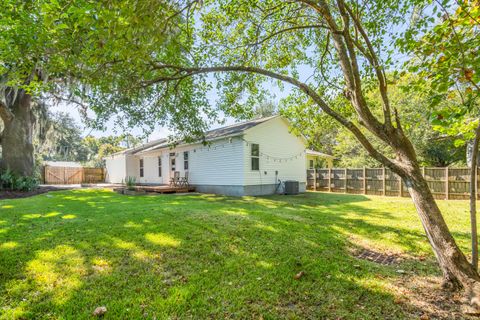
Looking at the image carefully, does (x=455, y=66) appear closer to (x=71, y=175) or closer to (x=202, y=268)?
(x=202, y=268)

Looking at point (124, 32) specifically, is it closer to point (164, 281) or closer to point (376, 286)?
point (164, 281)

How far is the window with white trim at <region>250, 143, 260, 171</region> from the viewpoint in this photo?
503 inches

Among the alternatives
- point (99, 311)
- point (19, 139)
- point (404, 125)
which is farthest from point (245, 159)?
point (19, 139)

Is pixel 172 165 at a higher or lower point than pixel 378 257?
higher

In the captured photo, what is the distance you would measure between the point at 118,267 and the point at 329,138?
3018 centimetres

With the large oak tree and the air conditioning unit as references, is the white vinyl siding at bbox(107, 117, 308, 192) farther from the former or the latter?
the large oak tree

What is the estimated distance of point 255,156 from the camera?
12.9m

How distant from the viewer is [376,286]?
118 inches

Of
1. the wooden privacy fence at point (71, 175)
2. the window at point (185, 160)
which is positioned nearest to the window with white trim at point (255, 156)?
the window at point (185, 160)

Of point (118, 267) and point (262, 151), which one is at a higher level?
point (262, 151)

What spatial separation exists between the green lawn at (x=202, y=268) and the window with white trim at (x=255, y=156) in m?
7.14

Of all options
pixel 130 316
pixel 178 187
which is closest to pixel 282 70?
pixel 130 316

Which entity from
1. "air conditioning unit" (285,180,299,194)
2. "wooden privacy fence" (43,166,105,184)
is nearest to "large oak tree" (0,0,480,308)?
"air conditioning unit" (285,180,299,194)

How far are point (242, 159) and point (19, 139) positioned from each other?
454 inches
